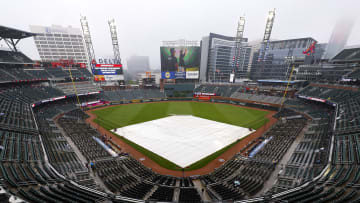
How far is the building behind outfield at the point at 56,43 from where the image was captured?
7962cm

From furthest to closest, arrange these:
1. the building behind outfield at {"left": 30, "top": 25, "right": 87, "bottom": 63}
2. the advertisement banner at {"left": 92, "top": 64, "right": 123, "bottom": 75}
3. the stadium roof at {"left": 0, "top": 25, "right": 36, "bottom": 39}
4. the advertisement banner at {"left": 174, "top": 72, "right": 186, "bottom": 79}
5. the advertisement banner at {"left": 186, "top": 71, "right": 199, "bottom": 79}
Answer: the building behind outfield at {"left": 30, "top": 25, "right": 87, "bottom": 63}
the advertisement banner at {"left": 174, "top": 72, "right": 186, "bottom": 79}
the advertisement banner at {"left": 186, "top": 71, "right": 199, "bottom": 79}
the advertisement banner at {"left": 92, "top": 64, "right": 123, "bottom": 75}
the stadium roof at {"left": 0, "top": 25, "right": 36, "bottom": 39}

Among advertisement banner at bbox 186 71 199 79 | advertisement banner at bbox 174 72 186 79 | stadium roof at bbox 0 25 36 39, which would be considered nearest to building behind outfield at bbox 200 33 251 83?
advertisement banner at bbox 186 71 199 79

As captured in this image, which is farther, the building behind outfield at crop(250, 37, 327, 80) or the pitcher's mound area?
the building behind outfield at crop(250, 37, 327, 80)

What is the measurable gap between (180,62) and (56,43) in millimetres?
77588

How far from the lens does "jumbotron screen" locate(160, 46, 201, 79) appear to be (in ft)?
196

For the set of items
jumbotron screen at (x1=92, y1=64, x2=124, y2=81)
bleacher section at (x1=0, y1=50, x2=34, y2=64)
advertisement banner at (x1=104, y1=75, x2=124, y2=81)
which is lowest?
advertisement banner at (x1=104, y1=75, x2=124, y2=81)

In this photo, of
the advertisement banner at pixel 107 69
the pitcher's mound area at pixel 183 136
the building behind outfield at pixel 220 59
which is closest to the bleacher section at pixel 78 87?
the advertisement banner at pixel 107 69

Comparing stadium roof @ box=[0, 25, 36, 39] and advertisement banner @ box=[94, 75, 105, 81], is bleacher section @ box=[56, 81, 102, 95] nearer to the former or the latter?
advertisement banner @ box=[94, 75, 105, 81]

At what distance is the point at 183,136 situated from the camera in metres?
28.4

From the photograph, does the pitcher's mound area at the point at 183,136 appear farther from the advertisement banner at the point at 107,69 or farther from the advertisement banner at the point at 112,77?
the advertisement banner at the point at 107,69

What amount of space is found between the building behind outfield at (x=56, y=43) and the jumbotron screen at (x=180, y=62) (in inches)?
2481

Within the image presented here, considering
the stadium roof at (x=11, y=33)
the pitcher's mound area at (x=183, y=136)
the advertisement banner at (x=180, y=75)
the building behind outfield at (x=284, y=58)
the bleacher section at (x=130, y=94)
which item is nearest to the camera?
the pitcher's mound area at (x=183, y=136)

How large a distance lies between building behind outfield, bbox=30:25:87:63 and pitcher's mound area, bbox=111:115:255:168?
83.2 m

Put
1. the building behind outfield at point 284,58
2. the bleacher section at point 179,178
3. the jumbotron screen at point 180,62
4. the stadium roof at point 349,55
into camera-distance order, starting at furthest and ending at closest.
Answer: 1. the building behind outfield at point 284,58
2. the jumbotron screen at point 180,62
3. the stadium roof at point 349,55
4. the bleacher section at point 179,178
